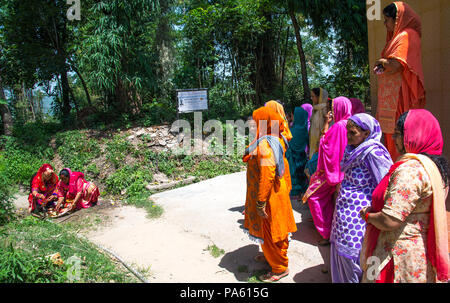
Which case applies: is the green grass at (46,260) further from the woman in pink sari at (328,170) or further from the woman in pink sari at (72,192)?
the woman in pink sari at (328,170)

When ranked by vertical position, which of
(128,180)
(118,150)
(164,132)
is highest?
(164,132)

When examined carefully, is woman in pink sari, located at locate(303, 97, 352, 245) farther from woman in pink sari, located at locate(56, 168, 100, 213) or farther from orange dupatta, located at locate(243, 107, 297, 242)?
woman in pink sari, located at locate(56, 168, 100, 213)

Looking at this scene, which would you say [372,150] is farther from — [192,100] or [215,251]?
[192,100]

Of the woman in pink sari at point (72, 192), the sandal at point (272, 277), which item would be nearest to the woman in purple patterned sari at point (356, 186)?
the sandal at point (272, 277)

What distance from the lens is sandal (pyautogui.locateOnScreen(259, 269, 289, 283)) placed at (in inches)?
120

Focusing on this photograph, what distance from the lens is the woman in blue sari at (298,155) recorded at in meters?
4.99

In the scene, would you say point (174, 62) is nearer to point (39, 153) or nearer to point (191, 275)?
point (39, 153)

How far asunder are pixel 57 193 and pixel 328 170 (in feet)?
16.2

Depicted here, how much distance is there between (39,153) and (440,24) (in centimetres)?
981

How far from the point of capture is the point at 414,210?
1803mm

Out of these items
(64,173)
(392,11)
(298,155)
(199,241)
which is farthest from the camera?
(64,173)

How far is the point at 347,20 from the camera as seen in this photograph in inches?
358

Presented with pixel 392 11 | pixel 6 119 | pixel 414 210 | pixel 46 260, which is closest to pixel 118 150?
pixel 6 119
